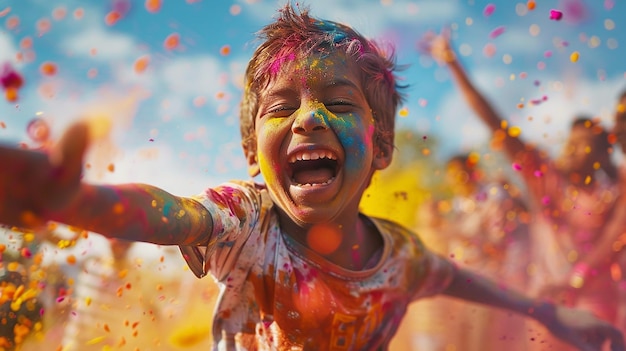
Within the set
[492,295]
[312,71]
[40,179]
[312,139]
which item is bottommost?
[492,295]

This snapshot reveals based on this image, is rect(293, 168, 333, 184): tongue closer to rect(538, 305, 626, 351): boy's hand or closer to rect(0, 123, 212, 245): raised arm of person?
rect(0, 123, 212, 245): raised arm of person

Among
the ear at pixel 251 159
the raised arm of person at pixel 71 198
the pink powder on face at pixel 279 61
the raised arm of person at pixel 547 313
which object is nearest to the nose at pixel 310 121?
the pink powder on face at pixel 279 61

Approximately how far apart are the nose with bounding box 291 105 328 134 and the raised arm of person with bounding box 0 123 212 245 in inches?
20.8

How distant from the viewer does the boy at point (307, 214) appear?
69.5 inches

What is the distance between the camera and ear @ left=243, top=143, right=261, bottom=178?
210 centimetres

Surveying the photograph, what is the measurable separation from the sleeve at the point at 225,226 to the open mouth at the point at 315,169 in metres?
0.18

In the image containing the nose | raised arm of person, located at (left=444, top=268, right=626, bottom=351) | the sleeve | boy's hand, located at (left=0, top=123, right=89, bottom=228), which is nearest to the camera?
boy's hand, located at (left=0, top=123, right=89, bottom=228)

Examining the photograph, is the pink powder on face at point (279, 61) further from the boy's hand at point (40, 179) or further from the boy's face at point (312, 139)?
the boy's hand at point (40, 179)

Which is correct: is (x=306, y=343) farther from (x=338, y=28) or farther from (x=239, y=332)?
(x=338, y=28)

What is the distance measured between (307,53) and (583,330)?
1.76 meters

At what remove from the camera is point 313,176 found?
1.81 m

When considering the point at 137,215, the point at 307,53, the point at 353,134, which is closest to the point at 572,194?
the point at 353,134

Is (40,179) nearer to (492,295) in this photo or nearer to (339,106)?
(339,106)

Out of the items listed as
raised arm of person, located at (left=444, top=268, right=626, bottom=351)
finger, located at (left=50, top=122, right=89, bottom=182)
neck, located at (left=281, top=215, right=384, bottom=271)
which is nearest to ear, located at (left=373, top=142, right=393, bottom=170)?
neck, located at (left=281, top=215, right=384, bottom=271)
